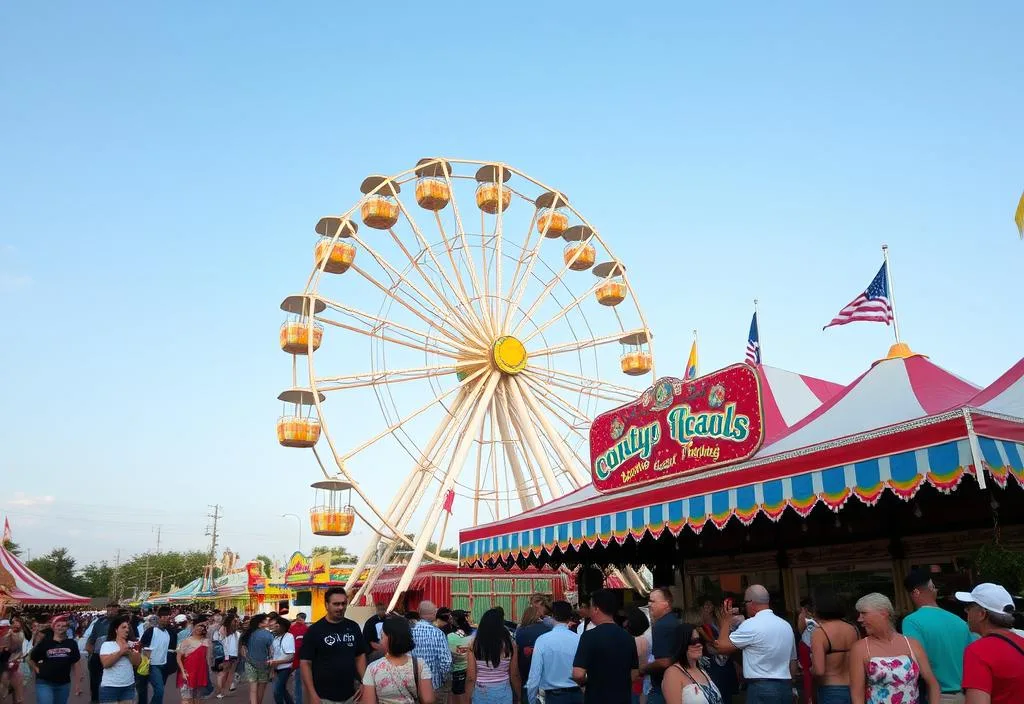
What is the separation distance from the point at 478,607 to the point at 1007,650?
64.4 feet

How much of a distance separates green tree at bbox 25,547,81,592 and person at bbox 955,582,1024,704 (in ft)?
280

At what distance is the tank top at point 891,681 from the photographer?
13.7 feet

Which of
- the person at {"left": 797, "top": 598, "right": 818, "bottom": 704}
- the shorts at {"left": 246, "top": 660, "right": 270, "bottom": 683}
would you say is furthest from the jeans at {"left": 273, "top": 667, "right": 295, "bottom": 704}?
the person at {"left": 797, "top": 598, "right": 818, "bottom": 704}

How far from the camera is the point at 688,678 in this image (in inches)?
174

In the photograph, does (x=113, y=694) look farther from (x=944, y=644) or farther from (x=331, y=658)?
(x=944, y=644)

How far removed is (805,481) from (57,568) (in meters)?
84.4

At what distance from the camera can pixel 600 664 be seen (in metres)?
5.05

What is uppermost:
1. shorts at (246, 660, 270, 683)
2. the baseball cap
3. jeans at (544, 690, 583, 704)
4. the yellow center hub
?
the yellow center hub

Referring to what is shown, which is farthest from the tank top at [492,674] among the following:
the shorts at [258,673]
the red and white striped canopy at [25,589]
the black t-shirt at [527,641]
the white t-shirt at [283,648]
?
the red and white striped canopy at [25,589]

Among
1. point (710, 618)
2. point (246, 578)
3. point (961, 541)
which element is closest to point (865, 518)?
point (961, 541)

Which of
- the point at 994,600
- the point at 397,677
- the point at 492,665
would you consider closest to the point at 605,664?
the point at 397,677

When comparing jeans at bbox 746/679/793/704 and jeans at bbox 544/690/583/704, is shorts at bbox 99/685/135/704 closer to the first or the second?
jeans at bbox 544/690/583/704

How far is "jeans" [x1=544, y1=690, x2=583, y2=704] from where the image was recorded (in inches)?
222

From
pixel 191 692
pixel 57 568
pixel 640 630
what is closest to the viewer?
pixel 640 630
